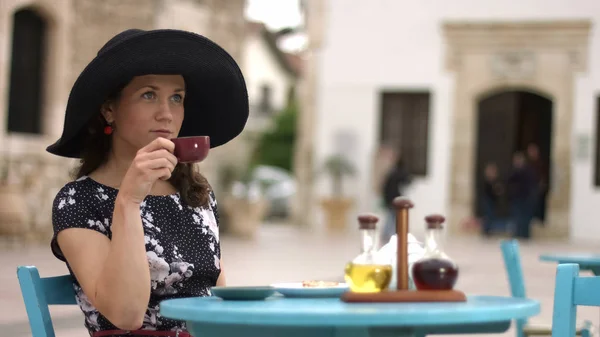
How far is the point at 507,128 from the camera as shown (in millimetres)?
21922

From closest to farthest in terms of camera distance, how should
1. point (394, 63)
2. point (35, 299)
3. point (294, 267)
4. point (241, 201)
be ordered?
point (35, 299), point (294, 267), point (241, 201), point (394, 63)

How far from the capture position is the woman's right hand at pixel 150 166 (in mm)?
2244

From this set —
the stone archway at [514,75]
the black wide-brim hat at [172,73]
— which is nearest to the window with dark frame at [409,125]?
the stone archway at [514,75]

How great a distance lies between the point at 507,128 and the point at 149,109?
19799 mm

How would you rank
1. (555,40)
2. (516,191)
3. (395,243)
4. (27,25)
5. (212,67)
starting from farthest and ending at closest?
(555,40)
(516,191)
(27,25)
(212,67)
(395,243)

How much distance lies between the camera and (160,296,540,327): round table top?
6.06 ft

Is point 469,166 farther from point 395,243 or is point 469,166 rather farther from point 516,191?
point 395,243

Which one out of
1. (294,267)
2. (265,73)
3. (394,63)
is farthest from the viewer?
(265,73)

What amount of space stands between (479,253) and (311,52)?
8.12 meters

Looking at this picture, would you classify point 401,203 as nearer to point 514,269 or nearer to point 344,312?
point 344,312

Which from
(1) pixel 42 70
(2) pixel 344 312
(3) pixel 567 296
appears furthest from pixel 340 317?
(1) pixel 42 70

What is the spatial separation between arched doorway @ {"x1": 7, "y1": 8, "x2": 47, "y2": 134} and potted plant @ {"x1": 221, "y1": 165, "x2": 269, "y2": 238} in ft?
13.3

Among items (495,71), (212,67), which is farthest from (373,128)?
(212,67)

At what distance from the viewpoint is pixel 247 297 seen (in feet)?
7.21
